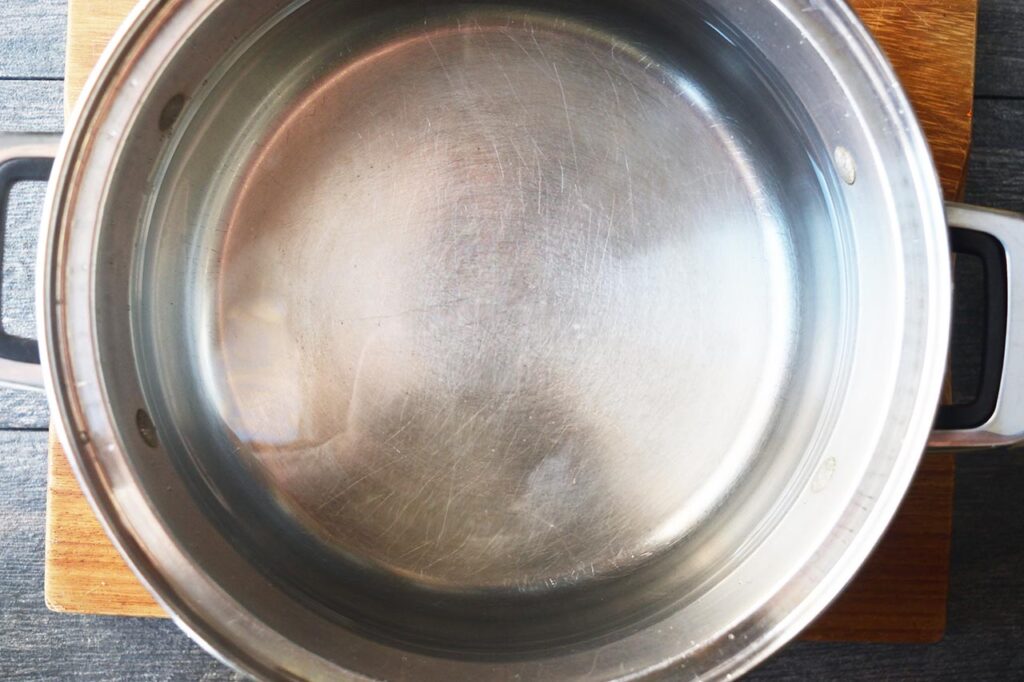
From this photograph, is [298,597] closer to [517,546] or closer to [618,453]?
[517,546]

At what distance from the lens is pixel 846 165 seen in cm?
62

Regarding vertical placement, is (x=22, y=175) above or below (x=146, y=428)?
above

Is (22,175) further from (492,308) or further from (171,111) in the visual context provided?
(492,308)

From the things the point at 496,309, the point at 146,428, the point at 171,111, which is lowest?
the point at 146,428

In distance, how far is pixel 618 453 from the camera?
720 millimetres

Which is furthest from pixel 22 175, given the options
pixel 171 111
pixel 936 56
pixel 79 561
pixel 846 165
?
pixel 936 56

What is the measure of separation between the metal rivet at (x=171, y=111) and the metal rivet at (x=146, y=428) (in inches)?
9.3

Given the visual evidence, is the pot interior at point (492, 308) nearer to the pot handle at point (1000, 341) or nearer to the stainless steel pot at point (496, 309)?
the stainless steel pot at point (496, 309)

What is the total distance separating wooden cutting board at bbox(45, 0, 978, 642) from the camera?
25.6 inches

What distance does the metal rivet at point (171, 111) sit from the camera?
62 cm

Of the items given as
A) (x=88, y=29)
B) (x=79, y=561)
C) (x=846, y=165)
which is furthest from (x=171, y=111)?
(x=846, y=165)

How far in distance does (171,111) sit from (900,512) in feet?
2.33

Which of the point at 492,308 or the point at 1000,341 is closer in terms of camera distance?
the point at 1000,341

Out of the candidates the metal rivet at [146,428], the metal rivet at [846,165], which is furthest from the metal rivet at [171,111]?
the metal rivet at [846,165]
